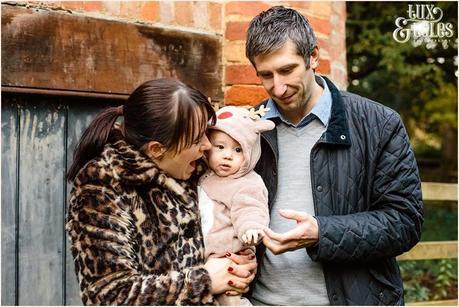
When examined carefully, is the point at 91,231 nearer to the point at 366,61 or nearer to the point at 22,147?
the point at 22,147

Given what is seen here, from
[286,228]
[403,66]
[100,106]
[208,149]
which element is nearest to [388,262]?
[286,228]

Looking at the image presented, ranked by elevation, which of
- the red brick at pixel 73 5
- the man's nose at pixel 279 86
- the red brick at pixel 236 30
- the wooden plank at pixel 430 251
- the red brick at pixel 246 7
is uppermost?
the red brick at pixel 246 7

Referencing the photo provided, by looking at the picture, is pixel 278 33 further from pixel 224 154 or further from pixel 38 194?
pixel 38 194

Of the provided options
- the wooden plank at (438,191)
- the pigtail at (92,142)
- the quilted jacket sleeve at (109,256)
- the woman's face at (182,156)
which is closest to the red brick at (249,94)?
the woman's face at (182,156)

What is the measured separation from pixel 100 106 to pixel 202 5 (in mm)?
710

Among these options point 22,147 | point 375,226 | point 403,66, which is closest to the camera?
point 375,226

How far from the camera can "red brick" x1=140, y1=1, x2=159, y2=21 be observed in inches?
124

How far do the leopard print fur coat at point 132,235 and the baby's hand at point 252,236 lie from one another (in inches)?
6.7

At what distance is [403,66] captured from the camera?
700 cm

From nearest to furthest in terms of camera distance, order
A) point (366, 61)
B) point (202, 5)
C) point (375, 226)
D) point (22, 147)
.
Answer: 1. point (375, 226)
2. point (22, 147)
3. point (202, 5)
4. point (366, 61)

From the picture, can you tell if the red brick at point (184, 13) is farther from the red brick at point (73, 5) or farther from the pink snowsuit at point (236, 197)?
the pink snowsuit at point (236, 197)

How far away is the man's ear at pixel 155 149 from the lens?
7.10 feet

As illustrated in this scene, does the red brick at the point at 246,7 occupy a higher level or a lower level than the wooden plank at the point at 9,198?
higher

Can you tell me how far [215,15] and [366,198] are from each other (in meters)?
1.41
